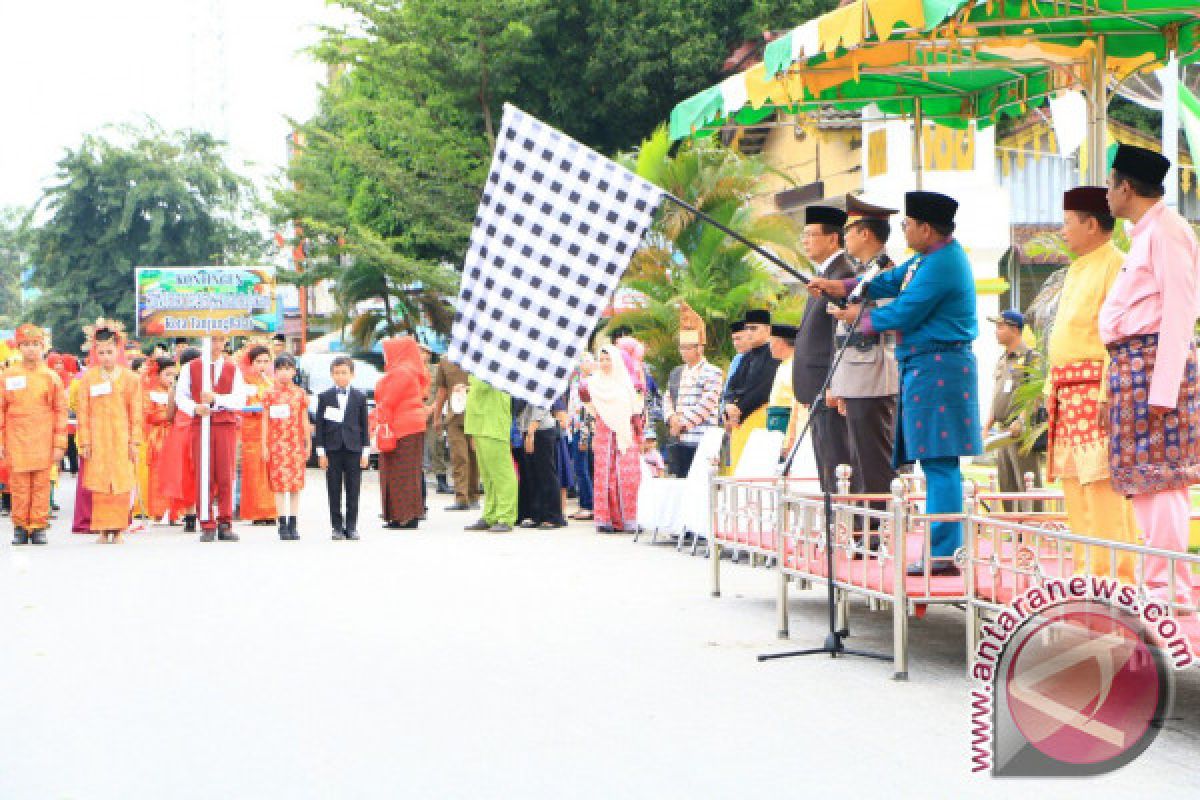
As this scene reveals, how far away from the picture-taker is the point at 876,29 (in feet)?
27.5

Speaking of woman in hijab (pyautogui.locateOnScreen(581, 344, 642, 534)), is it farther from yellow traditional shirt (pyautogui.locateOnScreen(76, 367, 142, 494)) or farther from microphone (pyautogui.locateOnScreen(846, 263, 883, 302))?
microphone (pyautogui.locateOnScreen(846, 263, 883, 302))

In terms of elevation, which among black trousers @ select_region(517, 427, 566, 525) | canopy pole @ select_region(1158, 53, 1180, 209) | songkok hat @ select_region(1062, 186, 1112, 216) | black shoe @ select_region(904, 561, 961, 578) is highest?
canopy pole @ select_region(1158, 53, 1180, 209)

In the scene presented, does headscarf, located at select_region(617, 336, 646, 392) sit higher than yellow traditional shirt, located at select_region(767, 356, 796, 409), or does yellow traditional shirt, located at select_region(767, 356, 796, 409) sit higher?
headscarf, located at select_region(617, 336, 646, 392)

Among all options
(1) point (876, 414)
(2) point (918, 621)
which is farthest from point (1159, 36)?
(2) point (918, 621)

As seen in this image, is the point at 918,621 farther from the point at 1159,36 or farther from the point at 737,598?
the point at 1159,36

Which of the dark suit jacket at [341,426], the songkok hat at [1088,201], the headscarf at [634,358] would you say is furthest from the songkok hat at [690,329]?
the songkok hat at [1088,201]

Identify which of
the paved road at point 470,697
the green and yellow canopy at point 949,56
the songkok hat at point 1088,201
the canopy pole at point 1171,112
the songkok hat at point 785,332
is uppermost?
the canopy pole at point 1171,112

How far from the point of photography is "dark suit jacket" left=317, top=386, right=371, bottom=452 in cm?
1586

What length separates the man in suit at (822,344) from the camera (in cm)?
947

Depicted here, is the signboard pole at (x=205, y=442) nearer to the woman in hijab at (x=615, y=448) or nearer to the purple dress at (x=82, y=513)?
the purple dress at (x=82, y=513)

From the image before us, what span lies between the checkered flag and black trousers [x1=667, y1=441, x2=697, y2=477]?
652 cm

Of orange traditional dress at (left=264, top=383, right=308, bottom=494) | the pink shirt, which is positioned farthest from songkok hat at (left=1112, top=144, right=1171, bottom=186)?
orange traditional dress at (left=264, top=383, right=308, bottom=494)

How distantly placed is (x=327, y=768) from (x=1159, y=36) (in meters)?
6.98

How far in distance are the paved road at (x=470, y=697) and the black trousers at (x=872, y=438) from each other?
93 centimetres
